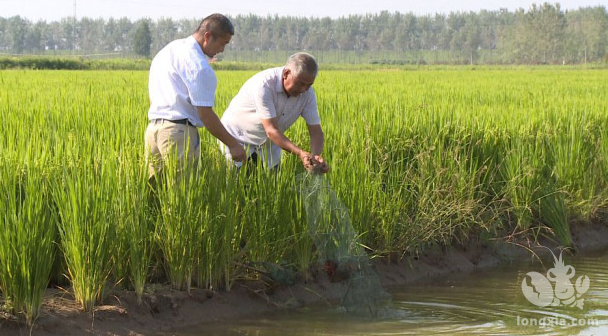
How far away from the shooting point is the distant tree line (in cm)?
10575

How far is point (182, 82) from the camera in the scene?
492cm

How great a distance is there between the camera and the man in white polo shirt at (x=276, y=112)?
501 cm

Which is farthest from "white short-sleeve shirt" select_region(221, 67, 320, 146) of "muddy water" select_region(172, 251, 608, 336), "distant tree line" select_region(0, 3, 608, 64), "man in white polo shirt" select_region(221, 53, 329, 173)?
"distant tree line" select_region(0, 3, 608, 64)

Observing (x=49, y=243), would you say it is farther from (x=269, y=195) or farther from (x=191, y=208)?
(x=269, y=195)

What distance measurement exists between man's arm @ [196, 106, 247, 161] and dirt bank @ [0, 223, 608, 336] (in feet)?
2.59

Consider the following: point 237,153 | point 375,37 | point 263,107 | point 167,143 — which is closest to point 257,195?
point 237,153

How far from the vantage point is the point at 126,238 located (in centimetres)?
467

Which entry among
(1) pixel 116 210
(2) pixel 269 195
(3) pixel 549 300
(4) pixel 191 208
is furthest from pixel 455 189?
(1) pixel 116 210

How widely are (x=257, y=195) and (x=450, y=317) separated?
1.31 m

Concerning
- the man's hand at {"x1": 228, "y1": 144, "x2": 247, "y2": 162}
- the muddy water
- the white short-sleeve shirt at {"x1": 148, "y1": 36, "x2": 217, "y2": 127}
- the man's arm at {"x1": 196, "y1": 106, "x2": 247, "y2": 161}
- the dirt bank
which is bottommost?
the muddy water

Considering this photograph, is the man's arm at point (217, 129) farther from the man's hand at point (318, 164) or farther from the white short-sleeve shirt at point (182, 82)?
the man's hand at point (318, 164)

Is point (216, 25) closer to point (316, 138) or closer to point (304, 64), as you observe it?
point (304, 64)

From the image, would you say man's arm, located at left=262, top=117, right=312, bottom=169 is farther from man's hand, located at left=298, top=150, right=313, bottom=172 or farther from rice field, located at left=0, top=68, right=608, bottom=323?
rice field, located at left=0, top=68, right=608, bottom=323

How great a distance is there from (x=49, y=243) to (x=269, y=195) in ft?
4.62
